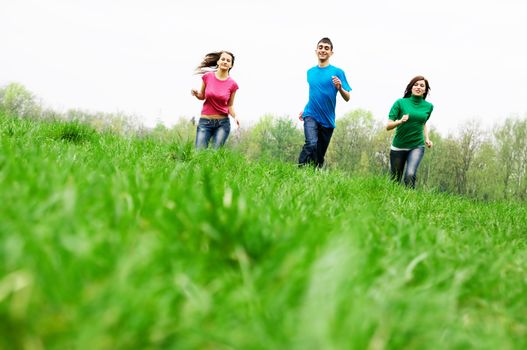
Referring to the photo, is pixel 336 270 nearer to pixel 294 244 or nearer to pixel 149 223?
pixel 294 244

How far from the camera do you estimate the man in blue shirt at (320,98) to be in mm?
9891

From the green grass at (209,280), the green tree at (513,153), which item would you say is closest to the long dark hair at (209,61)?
the green grass at (209,280)

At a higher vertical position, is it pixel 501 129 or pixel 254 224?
pixel 501 129

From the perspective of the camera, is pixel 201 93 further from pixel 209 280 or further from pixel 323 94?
pixel 209 280

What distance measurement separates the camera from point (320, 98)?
9938mm

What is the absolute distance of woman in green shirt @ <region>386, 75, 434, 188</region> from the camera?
10391 millimetres

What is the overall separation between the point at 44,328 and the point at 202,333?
286mm

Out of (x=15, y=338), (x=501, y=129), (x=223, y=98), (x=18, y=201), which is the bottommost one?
(x=15, y=338)

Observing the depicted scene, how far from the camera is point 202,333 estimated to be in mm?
913

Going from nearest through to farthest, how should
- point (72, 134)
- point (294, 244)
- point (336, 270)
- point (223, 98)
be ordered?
point (336, 270)
point (294, 244)
point (72, 134)
point (223, 98)

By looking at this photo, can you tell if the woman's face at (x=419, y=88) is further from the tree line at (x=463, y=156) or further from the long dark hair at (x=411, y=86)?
the tree line at (x=463, y=156)

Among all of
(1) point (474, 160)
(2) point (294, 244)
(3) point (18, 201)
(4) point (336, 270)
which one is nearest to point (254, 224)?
(2) point (294, 244)

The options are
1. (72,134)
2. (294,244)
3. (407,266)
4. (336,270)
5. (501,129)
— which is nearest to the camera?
(336,270)

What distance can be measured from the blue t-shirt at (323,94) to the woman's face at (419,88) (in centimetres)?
170
